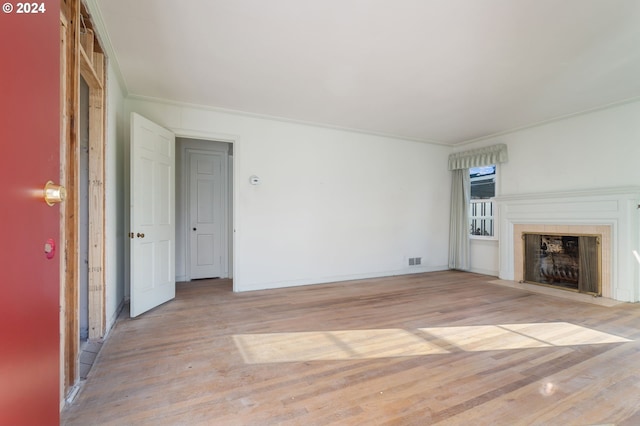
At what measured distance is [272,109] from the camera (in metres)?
4.26

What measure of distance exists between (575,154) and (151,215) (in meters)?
5.89

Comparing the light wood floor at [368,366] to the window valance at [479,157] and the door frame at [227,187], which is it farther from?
the window valance at [479,157]

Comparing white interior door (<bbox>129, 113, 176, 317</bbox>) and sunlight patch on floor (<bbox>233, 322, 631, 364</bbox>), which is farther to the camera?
white interior door (<bbox>129, 113, 176, 317</bbox>)

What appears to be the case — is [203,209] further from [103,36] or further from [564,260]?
[564,260]

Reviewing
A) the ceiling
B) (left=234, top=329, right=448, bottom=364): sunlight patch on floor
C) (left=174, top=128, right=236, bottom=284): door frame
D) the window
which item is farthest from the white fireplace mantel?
(left=174, top=128, right=236, bottom=284): door frame

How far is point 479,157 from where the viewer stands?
562cm

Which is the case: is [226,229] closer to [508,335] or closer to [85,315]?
[85,315]

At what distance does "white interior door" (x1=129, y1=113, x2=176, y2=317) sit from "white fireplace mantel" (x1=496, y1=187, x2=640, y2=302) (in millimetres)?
5378

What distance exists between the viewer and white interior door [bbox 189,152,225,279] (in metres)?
5.28

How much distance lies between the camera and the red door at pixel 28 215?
73 centimetres

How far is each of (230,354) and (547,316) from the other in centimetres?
332

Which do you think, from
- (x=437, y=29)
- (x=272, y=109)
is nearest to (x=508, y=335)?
(x=437, y=29)

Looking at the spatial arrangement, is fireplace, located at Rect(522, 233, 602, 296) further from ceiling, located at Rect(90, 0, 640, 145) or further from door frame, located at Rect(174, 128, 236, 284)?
door frame, located at Rect(174, 128, 236, 284)

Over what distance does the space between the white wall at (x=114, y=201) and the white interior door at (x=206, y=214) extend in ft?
5.24
